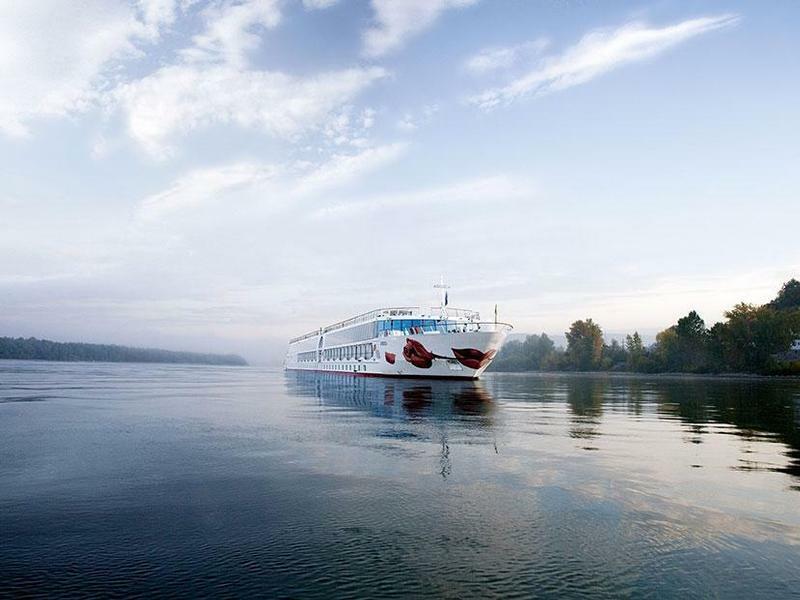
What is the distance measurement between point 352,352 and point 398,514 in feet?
283

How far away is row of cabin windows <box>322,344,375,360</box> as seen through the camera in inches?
3415

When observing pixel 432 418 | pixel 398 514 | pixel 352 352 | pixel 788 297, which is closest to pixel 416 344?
pixel 352 352

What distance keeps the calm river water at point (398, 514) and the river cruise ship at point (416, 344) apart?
152ft

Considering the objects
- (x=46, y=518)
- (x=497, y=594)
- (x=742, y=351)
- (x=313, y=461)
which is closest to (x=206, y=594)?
(x=497, y=594)

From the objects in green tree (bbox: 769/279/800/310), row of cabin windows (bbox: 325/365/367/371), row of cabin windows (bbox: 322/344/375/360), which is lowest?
row of cabin windows (bbox: 325/365/367/371)

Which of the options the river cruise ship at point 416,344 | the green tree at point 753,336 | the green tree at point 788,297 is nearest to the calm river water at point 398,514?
the river cruise ship at point 416,344

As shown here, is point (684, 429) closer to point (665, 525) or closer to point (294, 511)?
point (665, 525)

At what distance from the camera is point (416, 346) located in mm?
70812

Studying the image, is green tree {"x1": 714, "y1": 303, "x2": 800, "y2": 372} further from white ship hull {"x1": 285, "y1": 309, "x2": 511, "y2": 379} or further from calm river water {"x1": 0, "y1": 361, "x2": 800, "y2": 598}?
calm river water {"x1": 0, "y1": 361, "x2": 800, "y2": 598}

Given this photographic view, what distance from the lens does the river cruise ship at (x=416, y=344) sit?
221 ft

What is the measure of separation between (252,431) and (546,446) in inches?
433

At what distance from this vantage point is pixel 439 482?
1250 cm

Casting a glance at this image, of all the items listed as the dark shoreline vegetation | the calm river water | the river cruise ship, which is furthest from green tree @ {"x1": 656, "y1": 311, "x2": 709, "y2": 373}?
the calm river water

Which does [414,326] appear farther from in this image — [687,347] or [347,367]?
[687,347]
